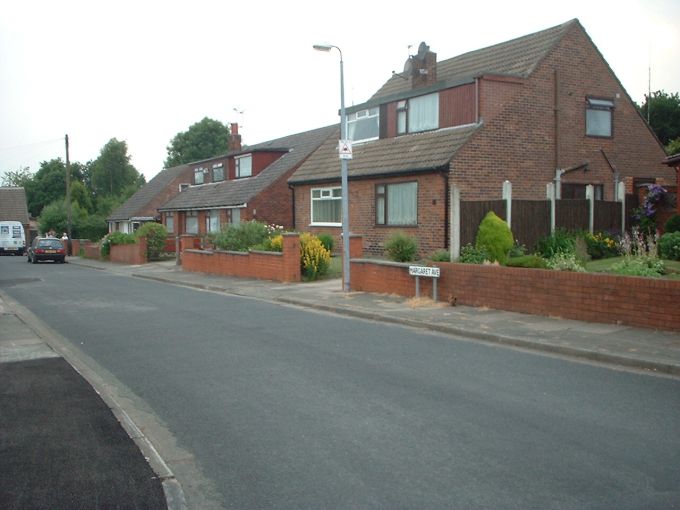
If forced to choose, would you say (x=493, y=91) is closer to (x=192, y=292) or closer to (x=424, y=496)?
(x=192, y=292)

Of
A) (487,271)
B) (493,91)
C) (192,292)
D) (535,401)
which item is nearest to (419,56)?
(493,91)

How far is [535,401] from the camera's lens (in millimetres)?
7430

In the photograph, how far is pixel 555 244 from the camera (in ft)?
64.1

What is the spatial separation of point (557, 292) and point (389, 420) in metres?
6.99

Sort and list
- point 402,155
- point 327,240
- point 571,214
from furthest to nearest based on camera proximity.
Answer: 1. point 327,240
2. point 402,155
3. point 571,214

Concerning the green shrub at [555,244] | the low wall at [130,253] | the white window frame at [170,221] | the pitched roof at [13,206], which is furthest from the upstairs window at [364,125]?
the pitched roof at [13,206]

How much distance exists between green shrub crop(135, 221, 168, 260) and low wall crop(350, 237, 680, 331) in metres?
22.5

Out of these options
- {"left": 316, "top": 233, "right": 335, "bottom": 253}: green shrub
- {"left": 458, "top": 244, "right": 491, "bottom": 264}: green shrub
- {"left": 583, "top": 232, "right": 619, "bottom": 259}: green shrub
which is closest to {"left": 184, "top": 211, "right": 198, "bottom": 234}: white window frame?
→ {"left": 316, "top": 233, "right": 335, "bottom": 253}: green shrub

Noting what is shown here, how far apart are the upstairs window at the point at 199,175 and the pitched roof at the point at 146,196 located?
346 inches

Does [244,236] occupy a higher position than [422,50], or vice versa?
[422,50]

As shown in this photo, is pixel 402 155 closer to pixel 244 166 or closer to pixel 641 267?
pixel 641 267

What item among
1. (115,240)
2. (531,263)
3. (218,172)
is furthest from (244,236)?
(218,172)

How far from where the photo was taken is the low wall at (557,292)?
11117mm

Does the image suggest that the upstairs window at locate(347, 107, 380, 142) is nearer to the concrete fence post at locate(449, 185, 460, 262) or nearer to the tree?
the concrete fence post at locate(449, 185, 460, 262)
